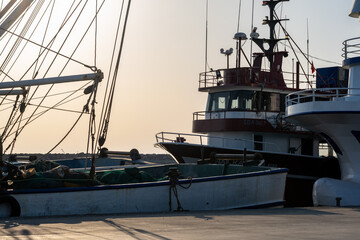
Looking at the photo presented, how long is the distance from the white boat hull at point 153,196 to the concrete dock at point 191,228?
2.21 metres

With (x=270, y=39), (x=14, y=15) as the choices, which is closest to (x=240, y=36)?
(x=270, y=39)

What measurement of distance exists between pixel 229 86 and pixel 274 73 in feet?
8.71

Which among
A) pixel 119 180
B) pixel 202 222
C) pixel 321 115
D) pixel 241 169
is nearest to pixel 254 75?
pixel 321 115

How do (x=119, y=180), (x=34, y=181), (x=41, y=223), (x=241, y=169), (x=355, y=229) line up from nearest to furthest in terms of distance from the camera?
(x=355, y=229) → (x=41, y=223) → (x=34, y=181) → (x=119, y=180) → (x=241, y=169)

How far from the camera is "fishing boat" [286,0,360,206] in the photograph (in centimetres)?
1972

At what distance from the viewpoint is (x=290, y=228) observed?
9695 millimetres

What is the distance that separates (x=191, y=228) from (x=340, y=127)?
12.0 meters

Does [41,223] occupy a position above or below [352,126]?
below

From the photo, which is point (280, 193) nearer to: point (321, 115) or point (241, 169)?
point (241, 169)

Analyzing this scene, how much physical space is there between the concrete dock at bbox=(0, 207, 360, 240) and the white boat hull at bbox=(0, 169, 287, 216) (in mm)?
2211

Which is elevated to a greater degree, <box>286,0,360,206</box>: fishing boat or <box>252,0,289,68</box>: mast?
<box>252,0,289,68</box>: mast

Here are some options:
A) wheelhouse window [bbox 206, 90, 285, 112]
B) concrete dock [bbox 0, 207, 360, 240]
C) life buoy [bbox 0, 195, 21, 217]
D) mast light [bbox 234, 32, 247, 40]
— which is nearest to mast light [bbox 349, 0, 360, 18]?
wheelhouse window [bbox 206, 90, 285, 112]

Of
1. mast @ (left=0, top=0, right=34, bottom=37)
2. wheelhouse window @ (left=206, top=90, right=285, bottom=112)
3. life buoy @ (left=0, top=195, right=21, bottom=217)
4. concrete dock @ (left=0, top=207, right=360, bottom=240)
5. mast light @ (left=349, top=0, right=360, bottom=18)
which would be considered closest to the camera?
concrete dock @ (left=0, top=207, right=360, bottom=240)

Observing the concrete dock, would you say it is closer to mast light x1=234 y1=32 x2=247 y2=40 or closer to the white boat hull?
the white boat hull
